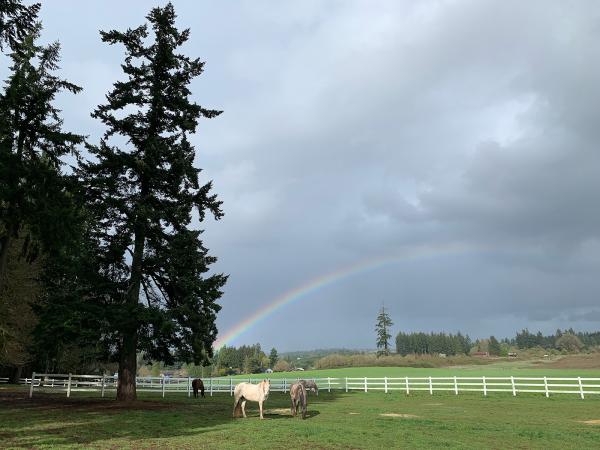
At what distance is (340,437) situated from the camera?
11.7m

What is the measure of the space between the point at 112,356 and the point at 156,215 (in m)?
7.26

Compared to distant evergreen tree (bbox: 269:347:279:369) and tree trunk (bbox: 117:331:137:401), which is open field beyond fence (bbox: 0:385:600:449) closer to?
tree trunk (bbox: 117:331:137:401)

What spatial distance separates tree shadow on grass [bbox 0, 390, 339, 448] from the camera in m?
10.8

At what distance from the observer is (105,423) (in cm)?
1387

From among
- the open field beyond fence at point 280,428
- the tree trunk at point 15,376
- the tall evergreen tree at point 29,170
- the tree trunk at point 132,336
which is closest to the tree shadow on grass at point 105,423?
the open field beyond fence at point 280,428

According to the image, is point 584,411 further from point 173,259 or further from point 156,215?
point 156,215

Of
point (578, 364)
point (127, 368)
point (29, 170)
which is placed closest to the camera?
point (29, 170)

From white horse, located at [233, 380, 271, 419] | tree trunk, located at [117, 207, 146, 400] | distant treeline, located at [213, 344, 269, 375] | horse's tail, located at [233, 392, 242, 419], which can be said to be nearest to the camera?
white horse, located at [233, 380, 271, 419]

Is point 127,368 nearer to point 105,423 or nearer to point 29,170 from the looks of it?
point 105,423

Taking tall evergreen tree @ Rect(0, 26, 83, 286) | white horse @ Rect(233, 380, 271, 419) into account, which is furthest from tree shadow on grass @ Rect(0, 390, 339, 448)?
tall evergreen tree @ Rect(0, 26, 83, 286)

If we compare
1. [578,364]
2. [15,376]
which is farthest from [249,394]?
[578,364]

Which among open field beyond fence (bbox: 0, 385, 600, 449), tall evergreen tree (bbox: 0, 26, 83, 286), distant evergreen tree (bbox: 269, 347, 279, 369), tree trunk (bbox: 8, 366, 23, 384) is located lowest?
distant evergreen tree (bbox: 269, 347, 279, 369)

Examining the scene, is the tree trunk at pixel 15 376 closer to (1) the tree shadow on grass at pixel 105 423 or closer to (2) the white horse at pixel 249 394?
(1) the tree shadow on grass at pixel 105 423

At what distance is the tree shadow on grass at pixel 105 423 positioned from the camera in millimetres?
10781
